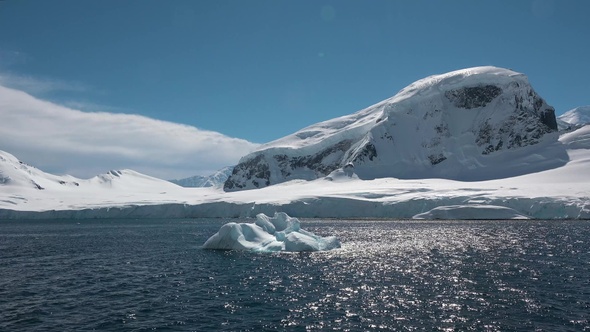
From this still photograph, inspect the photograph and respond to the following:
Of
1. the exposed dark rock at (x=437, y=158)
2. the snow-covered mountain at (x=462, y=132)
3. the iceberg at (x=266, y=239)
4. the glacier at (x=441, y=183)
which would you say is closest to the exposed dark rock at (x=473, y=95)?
the snow-covered mountain at (x=462, y=132)

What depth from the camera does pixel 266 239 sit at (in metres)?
52.2

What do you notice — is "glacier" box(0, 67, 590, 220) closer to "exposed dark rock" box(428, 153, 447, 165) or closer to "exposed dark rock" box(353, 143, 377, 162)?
"exposed dark rock" box(428, 153, 447, 165)

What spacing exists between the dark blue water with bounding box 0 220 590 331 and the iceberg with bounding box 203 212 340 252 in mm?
2191

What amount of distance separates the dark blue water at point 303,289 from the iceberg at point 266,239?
86.3 inches

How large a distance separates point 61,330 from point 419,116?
7331 inches

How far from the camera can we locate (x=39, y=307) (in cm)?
2481

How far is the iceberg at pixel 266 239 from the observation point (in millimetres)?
49281

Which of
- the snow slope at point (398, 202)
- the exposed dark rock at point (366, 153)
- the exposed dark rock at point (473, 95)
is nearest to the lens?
the snow slope at point (398, 202)

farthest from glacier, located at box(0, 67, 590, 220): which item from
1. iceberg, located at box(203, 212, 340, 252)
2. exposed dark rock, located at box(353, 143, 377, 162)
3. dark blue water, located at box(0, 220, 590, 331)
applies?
iceberg, located at box(203, 212, 340, 252)

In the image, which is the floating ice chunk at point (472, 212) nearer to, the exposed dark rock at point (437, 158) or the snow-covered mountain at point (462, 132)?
the snow-covered mountain at point (462, 132)

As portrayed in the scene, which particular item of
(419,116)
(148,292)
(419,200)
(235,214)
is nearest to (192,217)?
(235,214)

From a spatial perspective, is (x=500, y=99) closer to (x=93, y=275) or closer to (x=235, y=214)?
(x=235, y=214)

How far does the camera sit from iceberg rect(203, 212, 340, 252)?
4928 centimetres

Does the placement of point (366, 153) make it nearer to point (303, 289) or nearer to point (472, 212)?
point (472, 212)
